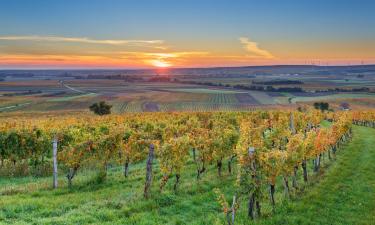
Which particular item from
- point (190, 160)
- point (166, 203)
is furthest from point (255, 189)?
point (190, 160)

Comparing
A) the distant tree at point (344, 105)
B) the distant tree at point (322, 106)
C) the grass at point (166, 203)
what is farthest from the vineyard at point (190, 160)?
the distant tree at point (344, 105)

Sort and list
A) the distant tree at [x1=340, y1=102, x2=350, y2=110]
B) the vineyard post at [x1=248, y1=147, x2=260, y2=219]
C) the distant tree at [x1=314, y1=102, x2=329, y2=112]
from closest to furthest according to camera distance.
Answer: the vineyard post at [x1=248, y1=147, x2=260, y2=219], the distant tree at [x1=314, y1=102, x2=329, y2=112], the distant tree at [x1=340, y1=102, x2=350, y2=110]

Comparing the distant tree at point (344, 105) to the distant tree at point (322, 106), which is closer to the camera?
the distant tree at point (322, 106)

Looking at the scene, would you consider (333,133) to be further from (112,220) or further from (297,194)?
(112,220)

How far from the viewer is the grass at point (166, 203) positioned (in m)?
11.1

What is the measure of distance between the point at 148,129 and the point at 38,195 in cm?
1479

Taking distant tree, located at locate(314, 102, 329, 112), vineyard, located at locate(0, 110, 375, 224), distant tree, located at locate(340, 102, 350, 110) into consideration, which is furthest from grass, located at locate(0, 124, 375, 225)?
distant tree, located at locate(340, 102, 350, 110)

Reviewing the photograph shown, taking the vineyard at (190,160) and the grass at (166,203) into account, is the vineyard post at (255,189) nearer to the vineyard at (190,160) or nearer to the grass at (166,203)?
the vineyard at (190,160)

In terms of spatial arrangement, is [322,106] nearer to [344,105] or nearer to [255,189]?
[344,105]

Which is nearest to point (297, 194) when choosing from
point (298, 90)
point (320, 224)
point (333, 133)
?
point (320, 224)

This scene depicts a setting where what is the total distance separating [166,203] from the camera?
505 inches

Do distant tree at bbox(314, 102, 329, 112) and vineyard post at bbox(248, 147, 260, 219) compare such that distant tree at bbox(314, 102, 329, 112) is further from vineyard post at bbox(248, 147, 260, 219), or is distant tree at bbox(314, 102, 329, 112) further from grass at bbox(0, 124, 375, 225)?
vineyard post at bbox(248, 147, 260, 219)

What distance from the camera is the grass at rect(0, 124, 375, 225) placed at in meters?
11.1

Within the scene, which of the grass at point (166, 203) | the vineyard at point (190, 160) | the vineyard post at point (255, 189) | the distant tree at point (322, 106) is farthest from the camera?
the distant tree at point (322, 106)
